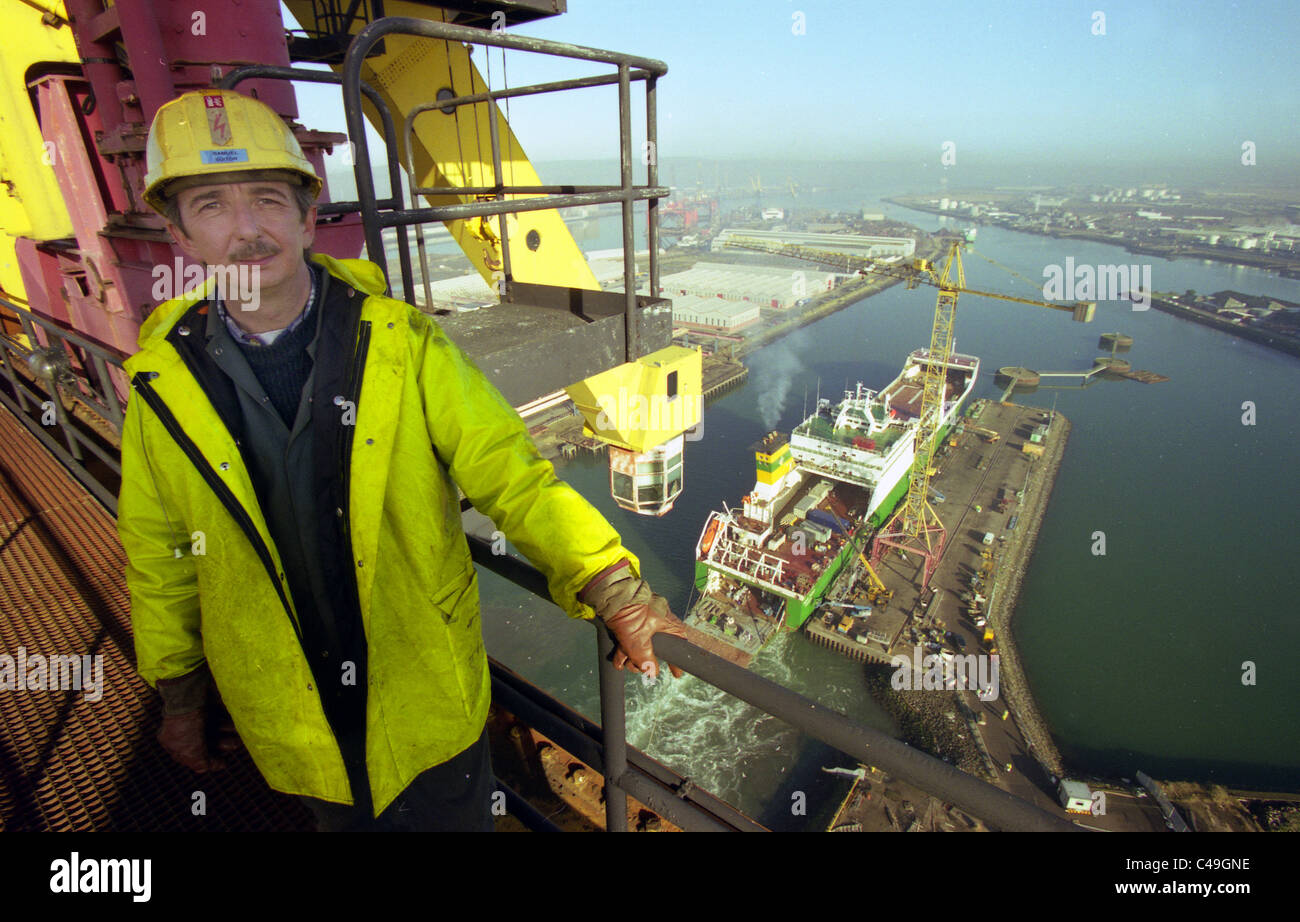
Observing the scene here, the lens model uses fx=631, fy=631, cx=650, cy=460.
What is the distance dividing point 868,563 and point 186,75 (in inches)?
801

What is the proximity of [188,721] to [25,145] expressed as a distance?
7.19 m

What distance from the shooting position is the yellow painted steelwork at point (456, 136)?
6723 millimetres

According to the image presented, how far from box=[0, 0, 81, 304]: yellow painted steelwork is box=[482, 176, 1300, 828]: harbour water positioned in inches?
512

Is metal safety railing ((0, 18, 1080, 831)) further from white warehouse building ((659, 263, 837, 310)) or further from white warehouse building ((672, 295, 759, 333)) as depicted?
white warehouse building ((659, 263, 837, 310))

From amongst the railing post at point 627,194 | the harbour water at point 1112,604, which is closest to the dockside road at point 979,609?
the harbour water at point 1112,604

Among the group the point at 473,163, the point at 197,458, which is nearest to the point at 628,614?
the point at 197,458

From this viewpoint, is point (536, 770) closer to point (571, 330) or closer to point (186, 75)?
point (571, 330)

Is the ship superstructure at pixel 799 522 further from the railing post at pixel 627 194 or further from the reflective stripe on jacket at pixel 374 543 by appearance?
the reflective stripe on jacket at pixel 374 543

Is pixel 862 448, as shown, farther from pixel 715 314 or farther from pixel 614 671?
pixel 715 314

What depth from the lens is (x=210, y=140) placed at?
1608mm

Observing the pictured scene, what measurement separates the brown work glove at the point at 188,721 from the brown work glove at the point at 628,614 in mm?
1313

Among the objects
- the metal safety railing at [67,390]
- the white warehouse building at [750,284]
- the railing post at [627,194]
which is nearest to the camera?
the railing post at [627,194]
